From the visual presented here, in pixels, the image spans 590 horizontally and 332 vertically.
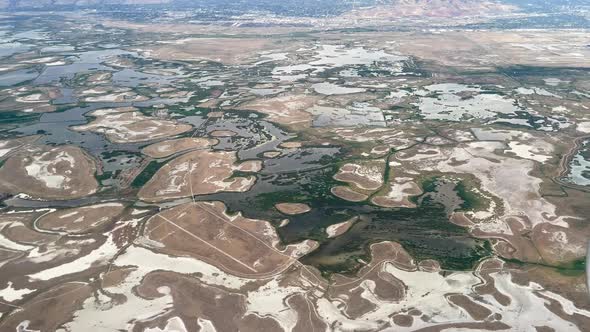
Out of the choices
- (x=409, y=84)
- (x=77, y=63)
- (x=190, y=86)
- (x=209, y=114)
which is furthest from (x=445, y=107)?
(x=77, y=63)

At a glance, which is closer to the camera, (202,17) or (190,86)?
(190,86)

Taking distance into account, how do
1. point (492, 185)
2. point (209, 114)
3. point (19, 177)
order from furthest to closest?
point (209, 114)
point (19, 177)
point (492, 185)

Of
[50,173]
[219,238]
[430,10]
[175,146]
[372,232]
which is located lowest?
[50,173]

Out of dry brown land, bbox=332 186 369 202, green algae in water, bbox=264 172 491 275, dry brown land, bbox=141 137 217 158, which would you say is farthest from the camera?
dry brown land, bbox=141 137 217 158

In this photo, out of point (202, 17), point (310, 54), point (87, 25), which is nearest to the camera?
point (310, 54)

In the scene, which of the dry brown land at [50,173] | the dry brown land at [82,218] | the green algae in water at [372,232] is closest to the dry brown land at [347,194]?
the green algae in water at [372,232]

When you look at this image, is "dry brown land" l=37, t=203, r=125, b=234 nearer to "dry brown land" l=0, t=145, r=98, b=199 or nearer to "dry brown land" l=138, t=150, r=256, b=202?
"dry brown land" l=138, t=150, r=256, b=202

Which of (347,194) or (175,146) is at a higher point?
(347,194)

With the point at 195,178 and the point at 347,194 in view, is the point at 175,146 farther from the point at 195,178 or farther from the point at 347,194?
the point at 347,194

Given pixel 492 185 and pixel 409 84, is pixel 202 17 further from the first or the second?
pixel 492 185

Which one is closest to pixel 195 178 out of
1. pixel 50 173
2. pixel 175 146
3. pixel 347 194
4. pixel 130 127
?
pixel 175 146

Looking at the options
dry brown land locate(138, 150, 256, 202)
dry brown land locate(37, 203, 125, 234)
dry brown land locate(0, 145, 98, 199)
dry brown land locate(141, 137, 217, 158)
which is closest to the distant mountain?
dry brown land locate(141, 137, 217, 158)
